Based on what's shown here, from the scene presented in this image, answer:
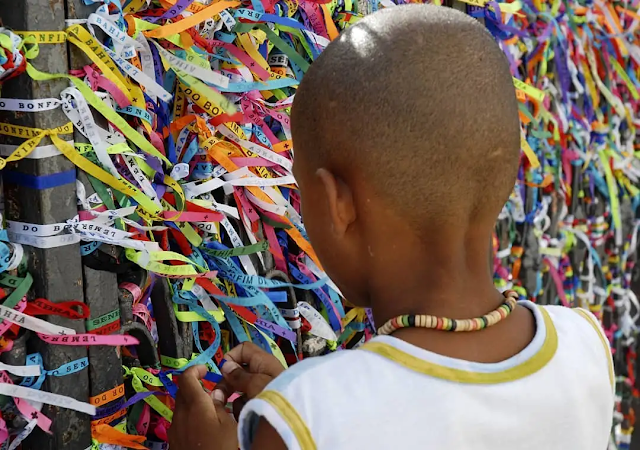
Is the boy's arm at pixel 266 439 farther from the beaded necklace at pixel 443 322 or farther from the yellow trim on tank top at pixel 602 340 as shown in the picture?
the yellow trim on tank top at pixel 602 340

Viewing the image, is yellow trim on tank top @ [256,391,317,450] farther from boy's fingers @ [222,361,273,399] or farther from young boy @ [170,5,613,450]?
boy's fingers @ [222,361,273,399]

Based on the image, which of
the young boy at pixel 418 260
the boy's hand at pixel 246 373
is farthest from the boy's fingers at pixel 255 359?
the young boy at pixel 418 260

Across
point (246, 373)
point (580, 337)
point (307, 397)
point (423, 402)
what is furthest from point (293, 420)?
point (580, 337)

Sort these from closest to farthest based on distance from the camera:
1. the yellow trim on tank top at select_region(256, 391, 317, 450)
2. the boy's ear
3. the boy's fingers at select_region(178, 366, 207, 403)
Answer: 1. the yellow trim on tank top at select_region(256, 391, 317, 450)
2. the boy's ear
3. the boy's fingers at select_region(178, 366, 207, 403)

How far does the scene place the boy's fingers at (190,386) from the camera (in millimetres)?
970

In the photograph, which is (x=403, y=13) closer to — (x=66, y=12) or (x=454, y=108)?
(x=454, y=108)

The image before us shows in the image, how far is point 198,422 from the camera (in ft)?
3.12

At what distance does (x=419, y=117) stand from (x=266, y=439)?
377 millimetres

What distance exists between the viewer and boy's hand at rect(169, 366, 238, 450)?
94cm

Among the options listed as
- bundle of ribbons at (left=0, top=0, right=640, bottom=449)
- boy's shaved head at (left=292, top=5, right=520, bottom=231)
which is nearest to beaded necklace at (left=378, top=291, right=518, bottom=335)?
boy's shaved head at (left=292, top=5, right=520, bottom=231)

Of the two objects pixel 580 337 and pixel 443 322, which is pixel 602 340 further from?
pixel 443 322

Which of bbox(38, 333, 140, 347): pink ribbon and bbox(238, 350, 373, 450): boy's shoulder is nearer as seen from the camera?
bbox(238, 350, 373, 450): boy's shoulder

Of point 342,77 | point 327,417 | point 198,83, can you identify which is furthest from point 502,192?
point 198,83

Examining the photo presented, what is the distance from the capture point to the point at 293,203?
1426 mm
